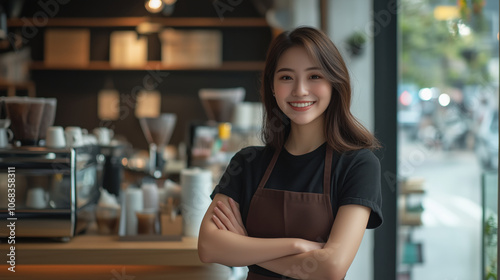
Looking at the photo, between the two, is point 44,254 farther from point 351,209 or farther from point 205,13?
point 205,13

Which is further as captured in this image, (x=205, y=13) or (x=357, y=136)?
(x=205, y=13)

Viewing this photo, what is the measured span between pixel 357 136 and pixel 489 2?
4.73 feet

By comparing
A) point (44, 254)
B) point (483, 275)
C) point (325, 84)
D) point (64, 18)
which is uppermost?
point (64, 18)

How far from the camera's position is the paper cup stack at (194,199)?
236cm

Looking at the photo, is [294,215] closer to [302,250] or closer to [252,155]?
[302,250]

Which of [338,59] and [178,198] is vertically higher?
[338,59]

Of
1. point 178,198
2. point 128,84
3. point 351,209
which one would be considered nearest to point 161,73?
point 128,84

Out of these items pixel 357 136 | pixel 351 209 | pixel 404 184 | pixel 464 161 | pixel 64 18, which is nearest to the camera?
pixel 351 209

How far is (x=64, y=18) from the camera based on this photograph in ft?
21.7

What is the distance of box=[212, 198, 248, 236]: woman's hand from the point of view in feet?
5.61

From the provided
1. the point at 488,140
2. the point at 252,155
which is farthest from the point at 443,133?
the point at 252,155

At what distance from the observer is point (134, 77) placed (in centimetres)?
669

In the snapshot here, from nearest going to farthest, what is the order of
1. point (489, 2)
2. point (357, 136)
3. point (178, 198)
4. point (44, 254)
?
point (357, 136) → point (44, 254) → point (178, 198) → point (489, 2)

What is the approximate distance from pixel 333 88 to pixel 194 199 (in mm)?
905
